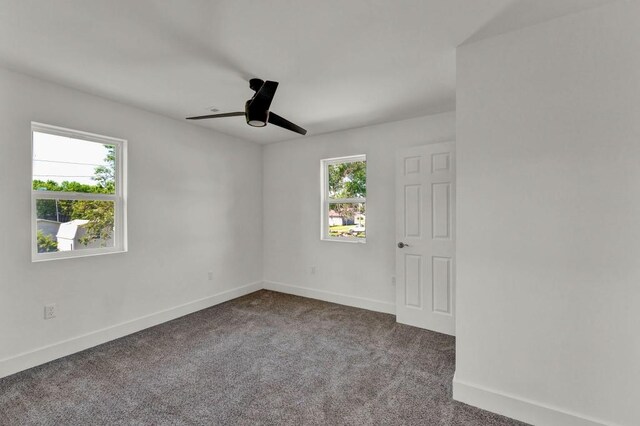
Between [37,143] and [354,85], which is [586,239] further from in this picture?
[37,143]

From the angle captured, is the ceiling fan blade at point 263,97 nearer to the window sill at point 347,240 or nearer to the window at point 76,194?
the window at point 76,194

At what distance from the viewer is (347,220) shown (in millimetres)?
4410

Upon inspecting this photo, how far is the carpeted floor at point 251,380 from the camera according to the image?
1957 mm

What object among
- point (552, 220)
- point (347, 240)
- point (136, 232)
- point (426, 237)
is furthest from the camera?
point (347, 240)

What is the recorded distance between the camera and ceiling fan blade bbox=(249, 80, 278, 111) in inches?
93.0

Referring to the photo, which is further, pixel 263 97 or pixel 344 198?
pixel 344 198

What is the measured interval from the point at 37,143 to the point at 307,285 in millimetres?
3554

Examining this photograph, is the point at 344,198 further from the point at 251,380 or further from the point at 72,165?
the point at 72,165

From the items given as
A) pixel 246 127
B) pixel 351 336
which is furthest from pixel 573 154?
pixel 246 127

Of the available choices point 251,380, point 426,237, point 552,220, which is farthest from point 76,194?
point 552,220

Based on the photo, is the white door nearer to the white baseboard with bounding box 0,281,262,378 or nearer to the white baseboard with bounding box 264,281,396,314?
the white baseboard with bounding box 264,281,396,314

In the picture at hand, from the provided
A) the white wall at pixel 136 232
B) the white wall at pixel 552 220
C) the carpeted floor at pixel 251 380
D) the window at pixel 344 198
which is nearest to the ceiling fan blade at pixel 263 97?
the white wall at pixel 552 220

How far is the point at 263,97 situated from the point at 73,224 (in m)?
2.30

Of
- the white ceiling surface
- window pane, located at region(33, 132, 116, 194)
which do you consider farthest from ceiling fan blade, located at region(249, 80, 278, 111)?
→ window pane, located at region(33, 132, 116, 194)
